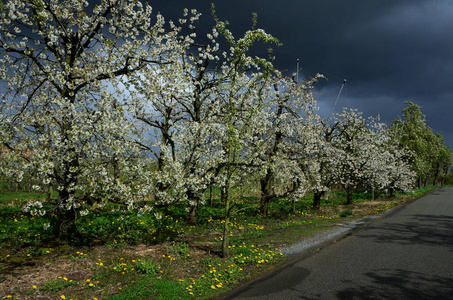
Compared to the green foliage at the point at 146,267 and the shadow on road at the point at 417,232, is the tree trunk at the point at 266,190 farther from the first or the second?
the green foliage at the point at 146,267

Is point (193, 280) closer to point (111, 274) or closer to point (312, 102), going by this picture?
point (111, 274)

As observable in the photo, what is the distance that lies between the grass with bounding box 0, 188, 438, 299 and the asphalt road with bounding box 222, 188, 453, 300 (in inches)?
42.6

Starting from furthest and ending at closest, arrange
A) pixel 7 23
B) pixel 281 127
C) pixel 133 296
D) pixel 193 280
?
pixel 281 127
pixel 7 23
pixel 193 280
pixel 133 296

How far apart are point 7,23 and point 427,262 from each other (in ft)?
51.0

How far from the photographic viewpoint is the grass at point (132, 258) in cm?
678

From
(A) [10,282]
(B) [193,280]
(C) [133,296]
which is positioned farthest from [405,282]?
(A) [10,282]

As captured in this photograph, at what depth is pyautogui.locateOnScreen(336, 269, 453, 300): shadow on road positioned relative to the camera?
254 inches

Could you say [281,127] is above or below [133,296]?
above

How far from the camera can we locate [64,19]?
9.00 metres

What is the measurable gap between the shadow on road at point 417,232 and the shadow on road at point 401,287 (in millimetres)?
4284

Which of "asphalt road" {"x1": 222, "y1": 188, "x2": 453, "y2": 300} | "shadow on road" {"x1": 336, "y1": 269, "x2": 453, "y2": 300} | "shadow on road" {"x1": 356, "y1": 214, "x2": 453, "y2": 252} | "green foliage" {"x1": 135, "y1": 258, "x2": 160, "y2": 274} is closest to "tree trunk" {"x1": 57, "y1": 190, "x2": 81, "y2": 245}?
"green foliage" {"x1": 135, "y1": 258, "x2": 160, "y2": 274}

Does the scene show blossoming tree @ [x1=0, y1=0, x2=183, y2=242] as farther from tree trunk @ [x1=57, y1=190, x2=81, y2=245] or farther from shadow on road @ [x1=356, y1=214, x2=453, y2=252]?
shadow on road @ [x1=356, y1=214, x2=453, y2=252]

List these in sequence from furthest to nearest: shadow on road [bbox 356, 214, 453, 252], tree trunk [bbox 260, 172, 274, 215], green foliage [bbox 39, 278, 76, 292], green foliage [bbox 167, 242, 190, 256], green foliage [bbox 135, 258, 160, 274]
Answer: tree trunk [bbox 260, 172, 274, 215]
shadow on road [bbox 356, 214, 453, 252]
green foliage [bbox 167, 242, 190, 256]
green foliage [bbox 135, 258, 160, 274]
green foliage [bbox 39, 278, 76, 292]

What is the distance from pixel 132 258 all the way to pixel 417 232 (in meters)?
13.9
